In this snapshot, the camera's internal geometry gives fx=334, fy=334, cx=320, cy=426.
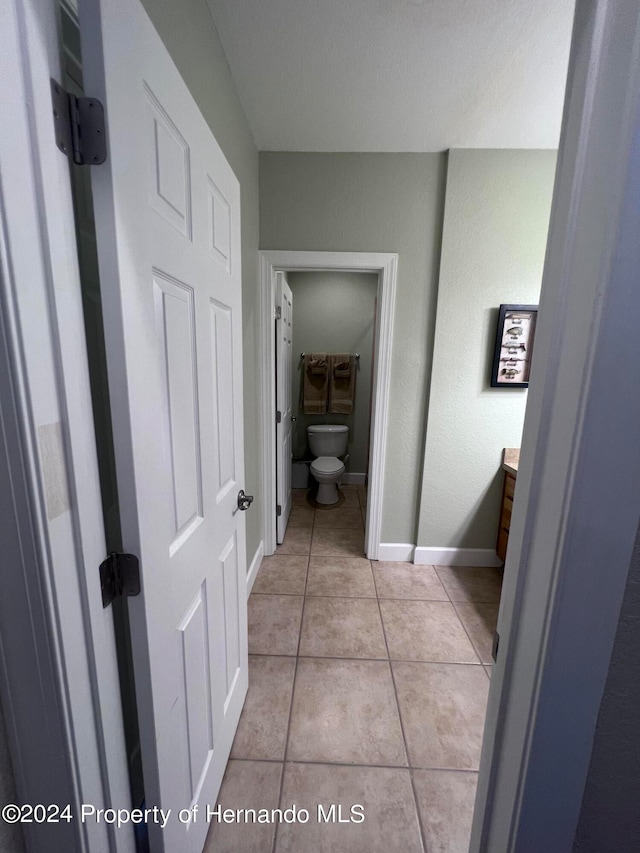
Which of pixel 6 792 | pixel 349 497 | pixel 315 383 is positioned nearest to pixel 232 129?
pixel 6 792

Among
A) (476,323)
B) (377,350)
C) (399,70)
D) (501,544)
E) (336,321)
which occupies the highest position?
(399,70)

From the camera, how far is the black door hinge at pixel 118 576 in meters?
0.60

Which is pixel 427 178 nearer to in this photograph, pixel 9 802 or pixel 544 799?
pixel 544 799

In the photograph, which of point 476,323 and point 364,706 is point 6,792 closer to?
point 364,706

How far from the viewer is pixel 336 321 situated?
12.3ft

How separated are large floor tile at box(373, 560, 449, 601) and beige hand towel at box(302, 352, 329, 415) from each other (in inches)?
74.4

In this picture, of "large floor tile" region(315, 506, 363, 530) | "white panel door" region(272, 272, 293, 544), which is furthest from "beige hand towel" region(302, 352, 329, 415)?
"large floor tile" region(315, 506, 363, 530)

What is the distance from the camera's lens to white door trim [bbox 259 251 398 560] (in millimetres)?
2066

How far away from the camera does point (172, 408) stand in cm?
74

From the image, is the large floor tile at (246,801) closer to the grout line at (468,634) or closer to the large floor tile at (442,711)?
the large floor tile at (442,711)

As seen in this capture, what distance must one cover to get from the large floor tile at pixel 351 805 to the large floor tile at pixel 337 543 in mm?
1350

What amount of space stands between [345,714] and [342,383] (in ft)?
9.65

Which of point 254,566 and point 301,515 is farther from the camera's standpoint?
point 301,515

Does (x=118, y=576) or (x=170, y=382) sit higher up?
(x=170, y=382)
